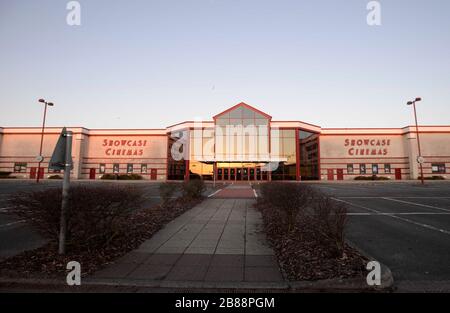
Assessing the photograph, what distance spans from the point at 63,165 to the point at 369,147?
4878 cm

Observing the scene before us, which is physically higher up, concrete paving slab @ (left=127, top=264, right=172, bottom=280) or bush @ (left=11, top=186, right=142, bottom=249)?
bush @ (left=11, top=186, right=142, bottom=249)

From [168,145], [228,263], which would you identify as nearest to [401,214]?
[228,263]

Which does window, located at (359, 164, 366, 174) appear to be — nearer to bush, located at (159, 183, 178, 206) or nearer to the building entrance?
the building entrance

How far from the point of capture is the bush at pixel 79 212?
15.5ft

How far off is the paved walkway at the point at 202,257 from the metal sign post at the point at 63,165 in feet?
3.67

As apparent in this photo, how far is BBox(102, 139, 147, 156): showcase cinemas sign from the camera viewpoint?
46125 millimetres

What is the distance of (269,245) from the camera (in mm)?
5984

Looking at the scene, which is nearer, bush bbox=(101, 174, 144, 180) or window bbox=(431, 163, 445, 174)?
window bbox=(431, 163, 445, 174)

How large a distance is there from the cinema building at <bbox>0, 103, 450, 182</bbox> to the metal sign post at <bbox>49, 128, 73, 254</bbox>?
36.6 meters
